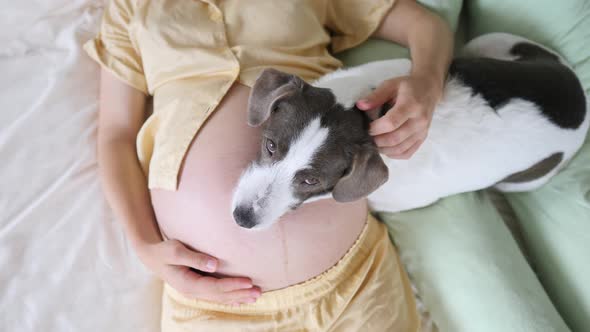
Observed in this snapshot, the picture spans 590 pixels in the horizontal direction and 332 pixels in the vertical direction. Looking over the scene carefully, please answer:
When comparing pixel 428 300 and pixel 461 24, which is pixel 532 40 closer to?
pixel 461 24

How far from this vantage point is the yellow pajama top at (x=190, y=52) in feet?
4.54

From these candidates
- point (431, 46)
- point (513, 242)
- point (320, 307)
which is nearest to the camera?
point (320, 307)

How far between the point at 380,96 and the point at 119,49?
3.43 ft

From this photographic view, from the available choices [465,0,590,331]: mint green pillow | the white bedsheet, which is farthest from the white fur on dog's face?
[465,0,590,331]: mint green pillow

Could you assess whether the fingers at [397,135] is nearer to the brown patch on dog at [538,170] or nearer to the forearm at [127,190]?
the brown patch on dog at [538,170]

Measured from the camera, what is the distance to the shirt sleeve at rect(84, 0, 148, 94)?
1563 mm

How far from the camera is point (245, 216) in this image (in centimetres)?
117

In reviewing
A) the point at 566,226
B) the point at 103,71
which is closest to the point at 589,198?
the point at 566,226

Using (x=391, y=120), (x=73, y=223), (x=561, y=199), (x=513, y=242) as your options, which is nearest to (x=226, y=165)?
(x=391, y=120)

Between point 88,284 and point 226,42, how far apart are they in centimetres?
101

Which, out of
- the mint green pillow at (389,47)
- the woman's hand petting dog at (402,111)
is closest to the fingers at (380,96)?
the woman's hand petting dog at (402,111)

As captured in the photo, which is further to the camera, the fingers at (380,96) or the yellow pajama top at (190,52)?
the yellow pajama top at (190,52)

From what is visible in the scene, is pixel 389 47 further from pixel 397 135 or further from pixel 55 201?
pixel 55 201

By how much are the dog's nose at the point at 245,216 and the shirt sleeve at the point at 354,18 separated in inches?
40.2
